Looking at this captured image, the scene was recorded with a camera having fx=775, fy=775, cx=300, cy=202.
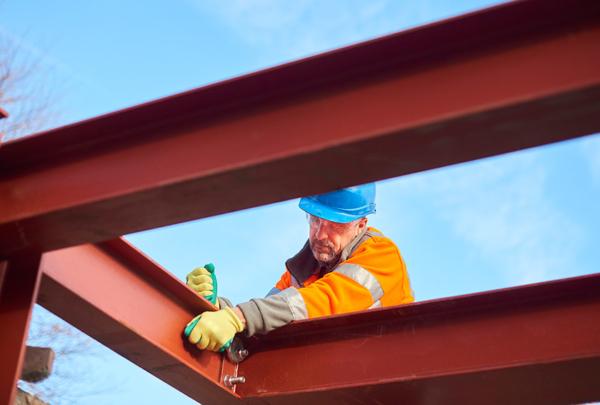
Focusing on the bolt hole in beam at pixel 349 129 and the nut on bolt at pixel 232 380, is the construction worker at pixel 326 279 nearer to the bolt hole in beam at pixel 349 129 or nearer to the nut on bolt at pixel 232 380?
the nut on bolt at pixel 232 380

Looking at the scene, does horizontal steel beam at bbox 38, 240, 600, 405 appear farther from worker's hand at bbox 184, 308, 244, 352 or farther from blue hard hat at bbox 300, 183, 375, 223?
blue hard hat at bbox 300, 183, 375, 223

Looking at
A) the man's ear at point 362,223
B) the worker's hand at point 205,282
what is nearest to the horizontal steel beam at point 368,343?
the worker's hand at point 205,282

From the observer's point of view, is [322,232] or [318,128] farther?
[322,232]

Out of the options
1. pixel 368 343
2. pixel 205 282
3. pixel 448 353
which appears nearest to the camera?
pixel 448 353

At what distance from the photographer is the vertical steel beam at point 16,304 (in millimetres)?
3137

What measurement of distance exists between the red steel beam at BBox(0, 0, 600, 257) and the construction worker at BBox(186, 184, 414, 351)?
137 cm

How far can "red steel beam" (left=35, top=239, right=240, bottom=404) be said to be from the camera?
11.8 ft

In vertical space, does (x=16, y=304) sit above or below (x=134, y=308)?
below

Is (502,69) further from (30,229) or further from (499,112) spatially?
(30,229)

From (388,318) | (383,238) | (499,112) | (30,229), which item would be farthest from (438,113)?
(383,238)

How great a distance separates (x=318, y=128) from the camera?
2.76 m

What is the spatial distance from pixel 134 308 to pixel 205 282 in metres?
0.92

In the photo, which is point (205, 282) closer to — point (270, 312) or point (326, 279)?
point (270, 312)

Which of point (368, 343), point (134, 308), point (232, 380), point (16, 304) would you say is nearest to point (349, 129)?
point (16, 304)
